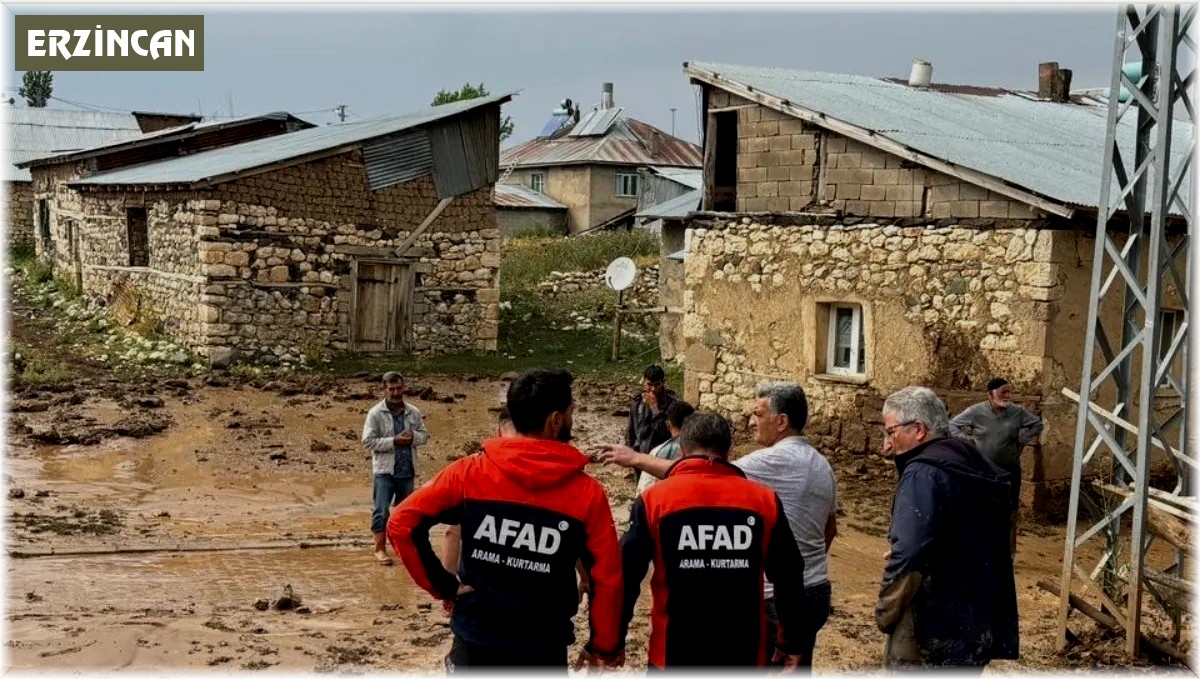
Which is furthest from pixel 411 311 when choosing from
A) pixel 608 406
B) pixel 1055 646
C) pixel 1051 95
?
pixel 1055 646

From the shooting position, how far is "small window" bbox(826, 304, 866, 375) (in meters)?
12.9

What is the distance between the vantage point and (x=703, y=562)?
Answer: 424 cm

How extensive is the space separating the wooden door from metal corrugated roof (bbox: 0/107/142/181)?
14.6 m

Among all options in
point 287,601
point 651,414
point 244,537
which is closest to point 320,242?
point 244,537

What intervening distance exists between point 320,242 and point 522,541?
16.0 meters

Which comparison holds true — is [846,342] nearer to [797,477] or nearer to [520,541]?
A: [797,477]

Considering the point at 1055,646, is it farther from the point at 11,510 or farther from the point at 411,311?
the point at 411,311

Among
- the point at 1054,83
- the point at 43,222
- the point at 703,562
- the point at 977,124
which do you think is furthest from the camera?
the point at 43,222

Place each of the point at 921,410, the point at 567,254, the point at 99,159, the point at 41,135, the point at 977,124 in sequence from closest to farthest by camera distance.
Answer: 1. the point at 921,410
2. the point at 977,124
3. the point at 99,159
4. the point at 567,254
5. the point at 41,135

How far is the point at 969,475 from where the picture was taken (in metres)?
4.57

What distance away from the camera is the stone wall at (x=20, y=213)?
29922 mm

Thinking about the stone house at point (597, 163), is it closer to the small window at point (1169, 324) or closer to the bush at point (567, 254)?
the bush at point (567, 254)

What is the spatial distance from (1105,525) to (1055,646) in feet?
2.65

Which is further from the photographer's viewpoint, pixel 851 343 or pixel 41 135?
pixel 41 135
